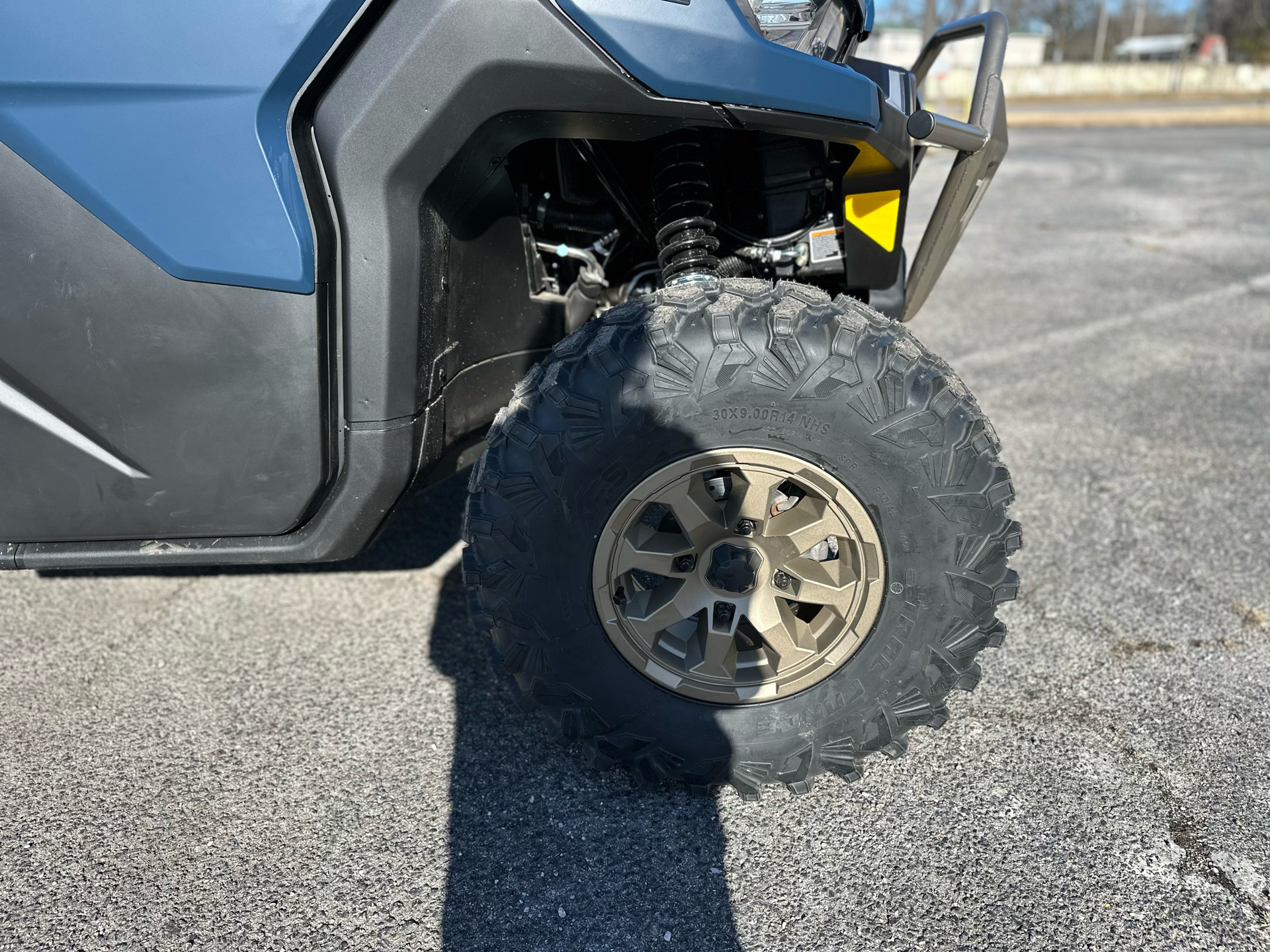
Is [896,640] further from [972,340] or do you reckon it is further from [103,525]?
[972,340]

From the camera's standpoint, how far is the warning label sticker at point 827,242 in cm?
214

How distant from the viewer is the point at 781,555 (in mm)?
1810

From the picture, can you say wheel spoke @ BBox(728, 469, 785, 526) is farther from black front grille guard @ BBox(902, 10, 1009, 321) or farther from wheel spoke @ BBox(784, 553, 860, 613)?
black front grille guard @ BBox(902, 10, 1009, 321)

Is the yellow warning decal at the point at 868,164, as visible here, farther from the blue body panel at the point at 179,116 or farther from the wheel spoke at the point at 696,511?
the blue body panel at the point at 179,116

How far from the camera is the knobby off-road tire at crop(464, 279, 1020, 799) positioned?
1.63m

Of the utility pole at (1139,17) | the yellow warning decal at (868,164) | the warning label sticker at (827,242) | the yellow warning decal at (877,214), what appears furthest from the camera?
the utility pole at (1139,17)

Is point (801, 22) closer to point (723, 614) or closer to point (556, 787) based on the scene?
point (723, 614)

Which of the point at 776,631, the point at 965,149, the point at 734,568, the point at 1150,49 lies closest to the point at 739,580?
the point at 734,568

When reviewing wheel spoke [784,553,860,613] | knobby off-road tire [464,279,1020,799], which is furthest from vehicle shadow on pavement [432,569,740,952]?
wheel spoke [784,553,860,613]

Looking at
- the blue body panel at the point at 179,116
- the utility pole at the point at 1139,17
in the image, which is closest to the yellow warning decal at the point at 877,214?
the blue body panel at the point at 179,116

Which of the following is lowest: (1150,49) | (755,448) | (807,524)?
(1150,49)

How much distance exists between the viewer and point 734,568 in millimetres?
1787

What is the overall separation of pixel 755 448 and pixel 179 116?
1.19 metres

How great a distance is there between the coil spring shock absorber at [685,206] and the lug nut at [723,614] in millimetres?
705
